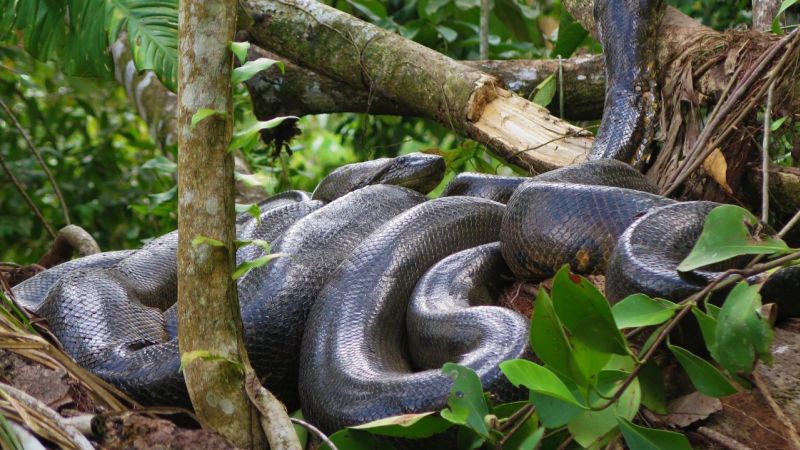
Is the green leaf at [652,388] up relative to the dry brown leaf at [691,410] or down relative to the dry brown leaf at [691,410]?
up

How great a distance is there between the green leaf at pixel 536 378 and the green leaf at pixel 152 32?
308 centimetres

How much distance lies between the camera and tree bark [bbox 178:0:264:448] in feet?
7.47

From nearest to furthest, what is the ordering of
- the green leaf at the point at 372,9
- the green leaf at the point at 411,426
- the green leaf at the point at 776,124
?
the green leaf at the point at 411,426 → the green leaf at the point at 776,124 → the green leaf at the point at 372,9

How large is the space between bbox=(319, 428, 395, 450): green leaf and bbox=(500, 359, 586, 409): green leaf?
60 centimetres

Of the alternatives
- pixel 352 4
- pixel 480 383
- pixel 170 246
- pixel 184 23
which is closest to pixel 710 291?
pixel 480 383

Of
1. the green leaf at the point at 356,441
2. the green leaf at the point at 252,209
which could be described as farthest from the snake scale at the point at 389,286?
the green leaf at the point at 252,209

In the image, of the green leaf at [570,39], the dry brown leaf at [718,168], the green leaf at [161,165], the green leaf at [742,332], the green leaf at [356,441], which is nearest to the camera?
the green leaf at [742,332]

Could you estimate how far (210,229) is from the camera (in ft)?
7.70

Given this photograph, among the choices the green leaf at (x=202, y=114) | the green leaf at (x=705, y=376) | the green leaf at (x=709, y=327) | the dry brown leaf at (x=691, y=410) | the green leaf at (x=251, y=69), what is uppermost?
the green leaf at (x=251, y=69)

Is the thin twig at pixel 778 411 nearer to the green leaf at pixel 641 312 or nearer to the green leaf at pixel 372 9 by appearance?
the green leaf at pixel 641 312

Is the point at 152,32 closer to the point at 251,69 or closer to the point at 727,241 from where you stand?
the point at 251,69

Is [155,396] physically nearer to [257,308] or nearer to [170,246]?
[257,308]

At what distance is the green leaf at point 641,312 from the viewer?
2.23 meters

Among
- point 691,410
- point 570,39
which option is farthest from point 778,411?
point 570,39
